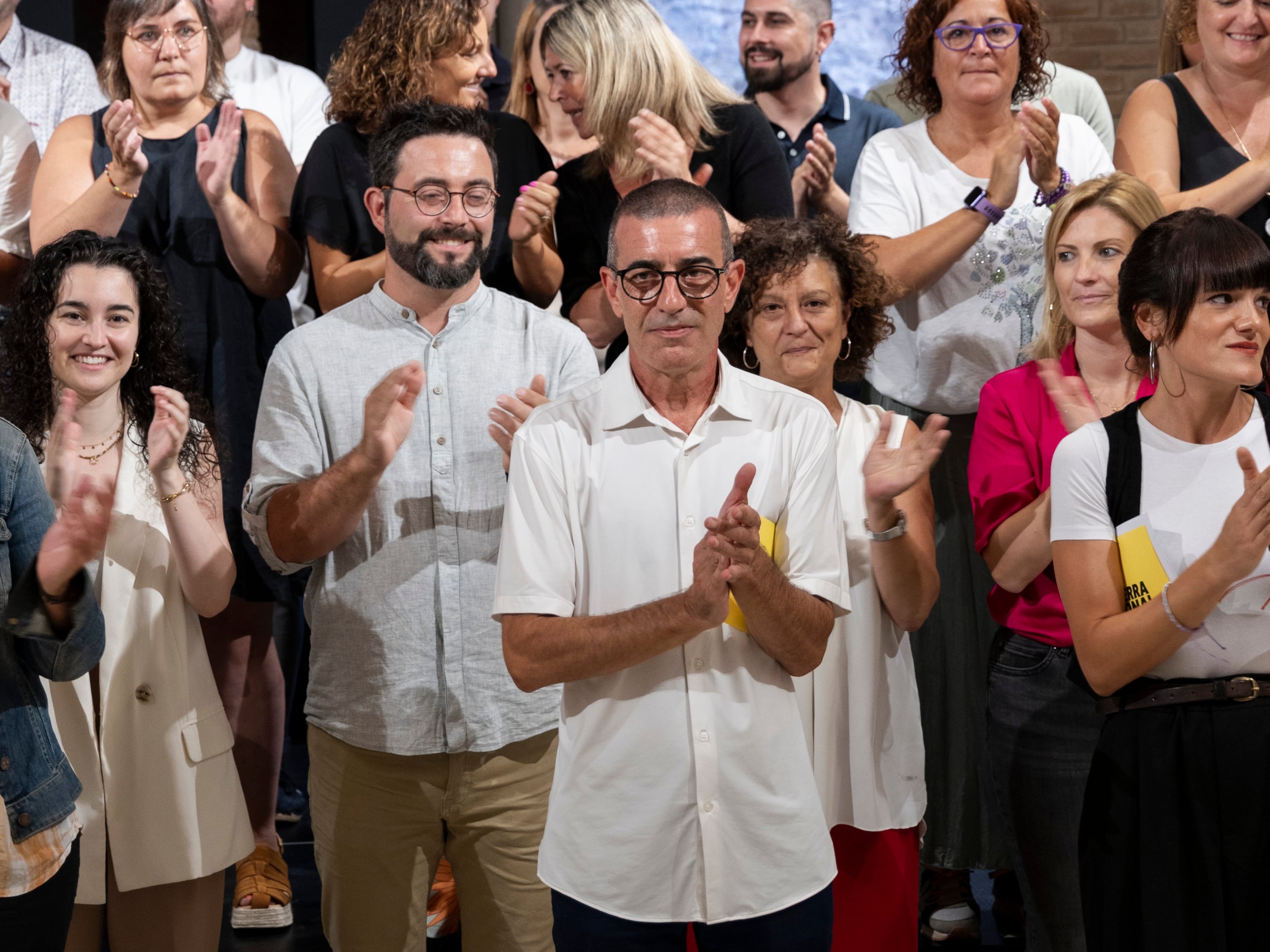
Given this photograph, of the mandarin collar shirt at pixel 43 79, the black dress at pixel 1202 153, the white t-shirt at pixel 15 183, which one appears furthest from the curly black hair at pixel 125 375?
the black dress at pixel 1202 153

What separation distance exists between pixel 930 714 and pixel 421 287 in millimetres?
1599

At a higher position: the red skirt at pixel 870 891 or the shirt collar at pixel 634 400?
the shirt collar at pixel 634 400

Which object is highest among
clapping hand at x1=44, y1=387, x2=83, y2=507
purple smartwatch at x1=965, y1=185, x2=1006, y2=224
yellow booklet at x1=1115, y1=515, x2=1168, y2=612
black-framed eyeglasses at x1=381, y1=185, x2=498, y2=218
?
purple smartwatch at x1=965, y1=185, x2=1006, y2=224

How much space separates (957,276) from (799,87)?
895 mm

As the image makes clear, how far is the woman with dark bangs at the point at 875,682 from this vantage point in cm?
241

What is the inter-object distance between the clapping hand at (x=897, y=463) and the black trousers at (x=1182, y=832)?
0.50m

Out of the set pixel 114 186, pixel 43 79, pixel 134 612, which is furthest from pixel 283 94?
pixel 134 612

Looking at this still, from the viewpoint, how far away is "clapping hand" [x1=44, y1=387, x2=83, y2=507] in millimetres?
2473

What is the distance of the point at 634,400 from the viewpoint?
6.75 feet

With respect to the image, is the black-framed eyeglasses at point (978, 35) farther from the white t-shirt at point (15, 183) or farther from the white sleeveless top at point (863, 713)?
the white t-shirt at point (15, 183)

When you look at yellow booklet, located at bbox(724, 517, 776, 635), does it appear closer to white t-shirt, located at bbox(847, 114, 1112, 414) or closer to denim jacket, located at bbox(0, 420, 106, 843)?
denim jacket, located at bbox(0, 420, 106, 843)

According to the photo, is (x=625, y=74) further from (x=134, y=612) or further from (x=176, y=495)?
(x=134, y=612)

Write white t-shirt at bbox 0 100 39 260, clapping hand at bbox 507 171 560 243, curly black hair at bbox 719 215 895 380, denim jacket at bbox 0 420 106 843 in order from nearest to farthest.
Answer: denim jacket at bbox 0 420 106 843 → curly black hair at bbox 719 215 895 380 → clapping hand at bbox 507 171 560 243 → white t-shirt at bbox 0 100 39 260

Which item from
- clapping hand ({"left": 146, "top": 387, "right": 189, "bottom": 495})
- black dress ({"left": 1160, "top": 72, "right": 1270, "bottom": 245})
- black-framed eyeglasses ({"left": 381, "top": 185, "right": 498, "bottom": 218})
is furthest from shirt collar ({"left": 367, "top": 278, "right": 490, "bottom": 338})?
black dress ({"left": 1160, "top": 72, "right": 1270, "bottom": 245})
